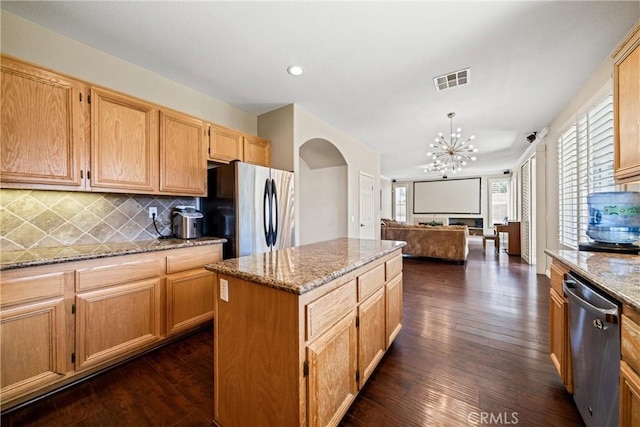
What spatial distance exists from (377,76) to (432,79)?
636mm

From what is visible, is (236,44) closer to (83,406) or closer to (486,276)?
(83,406)

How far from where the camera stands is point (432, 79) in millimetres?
2824

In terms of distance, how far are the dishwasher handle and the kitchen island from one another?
1067 mm

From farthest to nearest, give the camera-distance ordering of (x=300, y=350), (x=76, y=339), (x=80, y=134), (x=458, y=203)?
1. (x=458, y=203)
2. (x=80, y=134)
3. (x=76, y=339)
4. (x=300, y=350)

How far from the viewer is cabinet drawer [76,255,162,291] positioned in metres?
1.75

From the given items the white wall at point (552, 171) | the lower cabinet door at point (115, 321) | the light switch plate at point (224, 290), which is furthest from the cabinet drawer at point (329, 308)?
the white wall at point (552, 171)

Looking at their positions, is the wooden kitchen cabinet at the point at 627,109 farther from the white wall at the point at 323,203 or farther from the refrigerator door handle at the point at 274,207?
the white wall at the point at 323,203

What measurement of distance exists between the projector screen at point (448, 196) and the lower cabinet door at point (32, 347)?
1134 centimetres

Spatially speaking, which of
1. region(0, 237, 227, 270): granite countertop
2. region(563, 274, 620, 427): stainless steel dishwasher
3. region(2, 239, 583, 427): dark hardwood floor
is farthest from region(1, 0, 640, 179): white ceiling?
region(2, 239, 583, 427): dark hardwood floor

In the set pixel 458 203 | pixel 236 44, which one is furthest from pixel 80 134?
pixel 458 203

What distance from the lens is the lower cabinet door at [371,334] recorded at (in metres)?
1.59

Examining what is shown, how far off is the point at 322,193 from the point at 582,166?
3824 millimetres

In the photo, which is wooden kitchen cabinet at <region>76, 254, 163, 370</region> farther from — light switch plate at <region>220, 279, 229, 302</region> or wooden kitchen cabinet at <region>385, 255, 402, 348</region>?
wooden kitchen cabinet at <region>385, 255, 402, 348</region>

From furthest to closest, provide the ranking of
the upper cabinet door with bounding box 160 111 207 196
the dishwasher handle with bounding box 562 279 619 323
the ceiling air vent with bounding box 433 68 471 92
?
the ceiling air vent with bounding box 433 68 471 92 < the upper cabinet door with bounding box 160 111 207 196 < the dishwasher handle with bounding box 562 279 619 323
